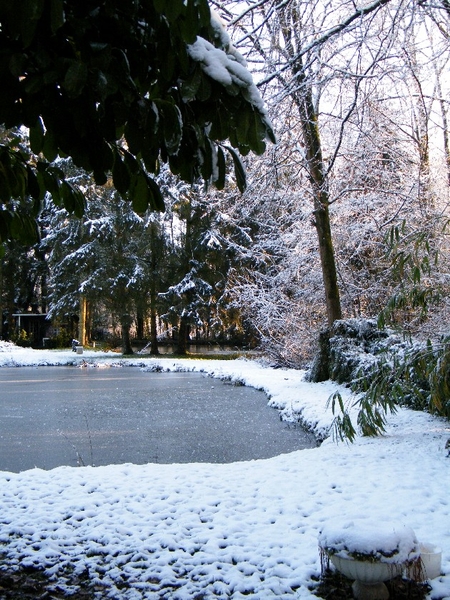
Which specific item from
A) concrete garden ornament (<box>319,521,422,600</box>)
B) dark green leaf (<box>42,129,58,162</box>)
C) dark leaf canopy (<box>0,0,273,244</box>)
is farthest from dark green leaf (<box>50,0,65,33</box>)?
concrete garden ornament (<box>319,521,422,600</box>)

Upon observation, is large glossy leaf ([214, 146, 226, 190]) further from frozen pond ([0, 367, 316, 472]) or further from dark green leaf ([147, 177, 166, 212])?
frozen pond ([0, 367, 316, 472])

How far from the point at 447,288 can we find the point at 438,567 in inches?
183

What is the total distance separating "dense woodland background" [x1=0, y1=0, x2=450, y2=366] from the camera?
190 inches

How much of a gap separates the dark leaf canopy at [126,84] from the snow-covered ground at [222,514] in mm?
1883

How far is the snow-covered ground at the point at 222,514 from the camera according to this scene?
2775mm

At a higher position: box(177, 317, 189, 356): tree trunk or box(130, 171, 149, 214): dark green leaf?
box(130, 171, 149, 214): dark green leaf

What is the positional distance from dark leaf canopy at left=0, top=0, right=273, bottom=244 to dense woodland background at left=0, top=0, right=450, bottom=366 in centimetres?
15

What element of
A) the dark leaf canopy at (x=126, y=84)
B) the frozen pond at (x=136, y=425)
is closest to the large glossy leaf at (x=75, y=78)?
the dark leaf canopy at (x=126, y=84)

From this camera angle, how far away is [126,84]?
165 cm

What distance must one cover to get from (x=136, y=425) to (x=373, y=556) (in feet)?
20.1

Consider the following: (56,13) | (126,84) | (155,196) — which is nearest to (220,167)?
(155,196)

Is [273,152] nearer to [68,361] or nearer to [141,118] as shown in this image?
[141,118]

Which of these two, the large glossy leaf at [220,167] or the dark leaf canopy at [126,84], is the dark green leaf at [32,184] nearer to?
the dark leaf canopy at [126,84]

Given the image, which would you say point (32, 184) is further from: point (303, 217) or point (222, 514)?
point (303, 217)
